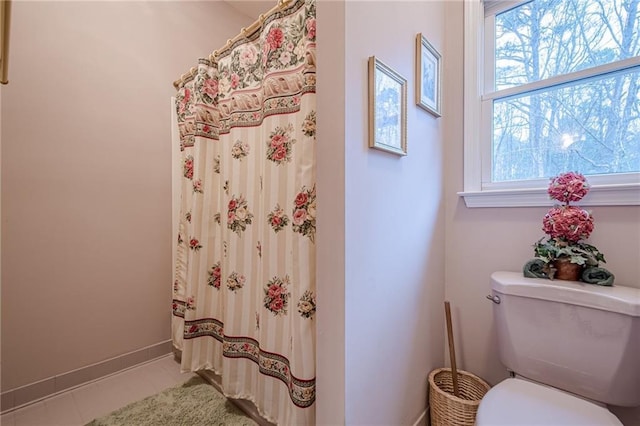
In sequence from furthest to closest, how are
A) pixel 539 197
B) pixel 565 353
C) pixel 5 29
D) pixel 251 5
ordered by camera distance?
pixel 251 5, pixel 539 197, pixel 565 353, pixel 5 29

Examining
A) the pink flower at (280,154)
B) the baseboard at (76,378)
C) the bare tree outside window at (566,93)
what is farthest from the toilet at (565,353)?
the baseboard at (76,378)

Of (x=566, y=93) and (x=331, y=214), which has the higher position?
(x=566, y=93)

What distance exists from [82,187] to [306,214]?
1.50 m

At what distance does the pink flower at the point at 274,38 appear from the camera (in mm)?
1075

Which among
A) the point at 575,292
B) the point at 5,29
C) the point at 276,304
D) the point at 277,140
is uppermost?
the point at 5,29

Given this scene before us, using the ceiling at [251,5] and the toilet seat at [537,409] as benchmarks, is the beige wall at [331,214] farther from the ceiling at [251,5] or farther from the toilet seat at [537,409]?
the ceiling at [251,5]

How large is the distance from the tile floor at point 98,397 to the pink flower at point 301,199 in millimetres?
1400

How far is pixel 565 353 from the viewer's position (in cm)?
93

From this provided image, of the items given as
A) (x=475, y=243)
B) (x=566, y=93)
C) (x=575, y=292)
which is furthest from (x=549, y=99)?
(x=575, y=292)

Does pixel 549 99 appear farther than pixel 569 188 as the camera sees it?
Yes

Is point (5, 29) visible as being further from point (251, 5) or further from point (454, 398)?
point (251, 5)

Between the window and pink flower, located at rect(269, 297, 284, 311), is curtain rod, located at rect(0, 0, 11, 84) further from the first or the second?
the window

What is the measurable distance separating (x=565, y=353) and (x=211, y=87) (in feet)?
6.36

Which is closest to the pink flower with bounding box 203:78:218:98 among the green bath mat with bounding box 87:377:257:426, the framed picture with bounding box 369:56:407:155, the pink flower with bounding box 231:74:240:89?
the pink flower with bounding box 231:74:240:89
